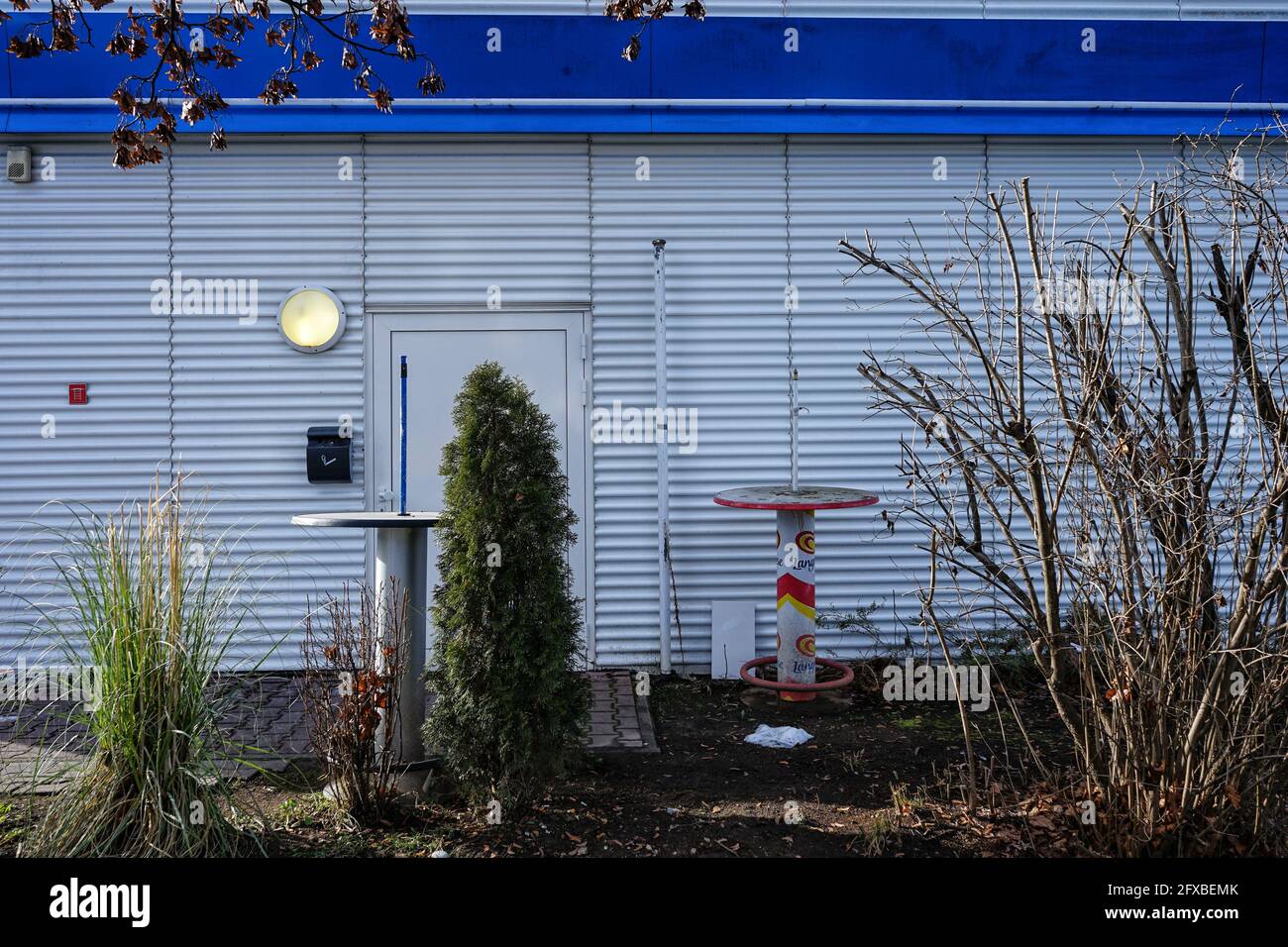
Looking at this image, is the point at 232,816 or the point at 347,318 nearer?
the point at 232,816

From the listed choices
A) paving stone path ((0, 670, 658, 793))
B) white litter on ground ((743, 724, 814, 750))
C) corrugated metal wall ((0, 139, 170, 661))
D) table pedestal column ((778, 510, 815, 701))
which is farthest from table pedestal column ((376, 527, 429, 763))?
corrugated metal wall ((0, 139, 170, 661))

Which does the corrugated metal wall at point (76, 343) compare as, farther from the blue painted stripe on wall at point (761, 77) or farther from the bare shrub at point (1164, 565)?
the bare shrub at point (1164, 565)

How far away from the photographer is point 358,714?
4352 mm

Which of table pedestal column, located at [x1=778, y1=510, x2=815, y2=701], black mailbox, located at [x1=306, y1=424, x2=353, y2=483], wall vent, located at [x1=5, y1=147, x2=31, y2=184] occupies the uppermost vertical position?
wall vent, located at [x1=5, y1=147, x2=31, y2=184]

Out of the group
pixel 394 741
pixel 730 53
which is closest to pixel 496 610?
pixel 394 741

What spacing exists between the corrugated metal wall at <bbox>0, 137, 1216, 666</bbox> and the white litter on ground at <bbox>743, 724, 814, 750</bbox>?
5.61 feet

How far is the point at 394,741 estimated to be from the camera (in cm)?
476

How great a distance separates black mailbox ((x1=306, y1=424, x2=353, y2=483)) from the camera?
7441 millimetres

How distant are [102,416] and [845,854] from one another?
6.10 meters

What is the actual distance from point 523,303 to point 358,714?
396 cm

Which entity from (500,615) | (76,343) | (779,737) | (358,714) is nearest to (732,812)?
(779,737)

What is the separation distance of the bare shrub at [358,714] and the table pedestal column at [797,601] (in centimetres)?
274

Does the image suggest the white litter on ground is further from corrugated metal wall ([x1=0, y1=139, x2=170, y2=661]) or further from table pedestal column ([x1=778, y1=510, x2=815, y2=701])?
corrugated metal wall ([x1=0, y1=139, x2=170, y2=661])
